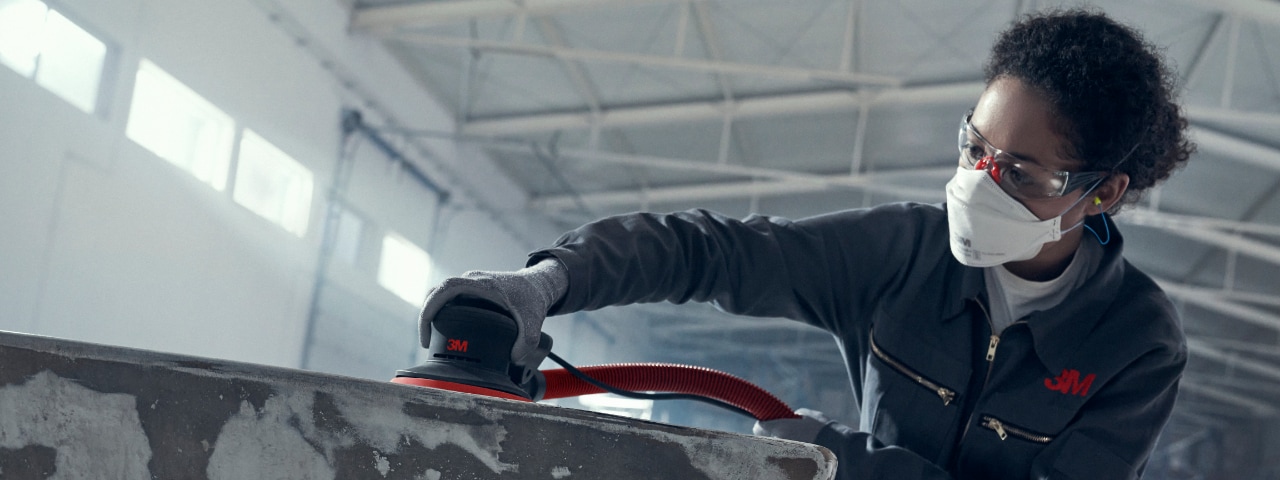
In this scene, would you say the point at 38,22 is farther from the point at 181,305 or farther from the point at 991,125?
the point at 991,125

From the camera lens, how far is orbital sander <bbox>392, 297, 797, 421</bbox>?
86cm

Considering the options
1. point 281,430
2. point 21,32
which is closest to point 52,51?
point 21,32

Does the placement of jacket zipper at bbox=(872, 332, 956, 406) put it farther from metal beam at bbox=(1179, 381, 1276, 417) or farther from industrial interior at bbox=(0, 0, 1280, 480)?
metal beam at bbox=(1179, 381, 1276, 417)

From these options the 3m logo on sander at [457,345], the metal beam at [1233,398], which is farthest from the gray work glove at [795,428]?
the metal beam at [1233,398]

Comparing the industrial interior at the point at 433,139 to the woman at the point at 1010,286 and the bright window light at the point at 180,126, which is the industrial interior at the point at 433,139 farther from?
the woman at the point at 1010,286

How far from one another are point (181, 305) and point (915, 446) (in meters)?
5.91

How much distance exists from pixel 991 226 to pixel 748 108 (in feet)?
25.3

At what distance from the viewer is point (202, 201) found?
652 centimetres

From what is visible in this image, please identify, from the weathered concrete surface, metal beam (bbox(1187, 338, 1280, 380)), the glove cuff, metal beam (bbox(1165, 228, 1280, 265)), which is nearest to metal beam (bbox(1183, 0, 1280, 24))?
metal beam (bbox(1165, 228, 1280, 265))

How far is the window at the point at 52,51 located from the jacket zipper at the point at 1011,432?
5044mm

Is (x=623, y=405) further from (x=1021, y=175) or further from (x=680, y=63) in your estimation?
(x=1021, y=175)

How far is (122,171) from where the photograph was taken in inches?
228

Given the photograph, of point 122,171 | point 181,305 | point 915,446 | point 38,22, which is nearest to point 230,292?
point 181,305

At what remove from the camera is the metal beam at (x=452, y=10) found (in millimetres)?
7039
